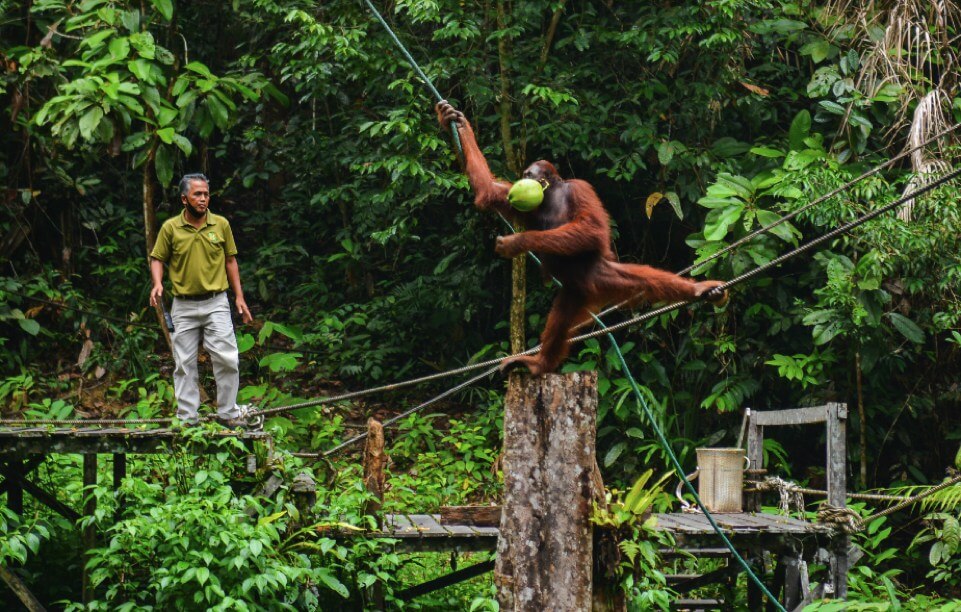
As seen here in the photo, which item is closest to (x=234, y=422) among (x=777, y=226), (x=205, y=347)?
(x=205, y=347)

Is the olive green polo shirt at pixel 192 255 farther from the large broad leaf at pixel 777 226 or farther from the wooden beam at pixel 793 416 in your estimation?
the large broad leaf at pixel 777 226

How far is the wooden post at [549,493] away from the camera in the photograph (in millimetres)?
3531

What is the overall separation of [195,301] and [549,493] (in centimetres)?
278

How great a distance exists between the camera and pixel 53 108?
245 inches

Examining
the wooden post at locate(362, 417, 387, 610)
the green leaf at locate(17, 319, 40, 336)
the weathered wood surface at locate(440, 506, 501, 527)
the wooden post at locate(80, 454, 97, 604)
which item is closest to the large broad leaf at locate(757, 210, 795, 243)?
the weathered wood surface at locate(440, 506, 501, 527)

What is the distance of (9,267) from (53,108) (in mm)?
3855

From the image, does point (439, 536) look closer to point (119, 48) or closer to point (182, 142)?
point (182, 142)

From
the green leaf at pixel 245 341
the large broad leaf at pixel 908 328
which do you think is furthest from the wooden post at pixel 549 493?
the green leaf at pixel 245 341

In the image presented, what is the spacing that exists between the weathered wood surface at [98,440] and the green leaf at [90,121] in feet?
5.98

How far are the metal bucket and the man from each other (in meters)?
2.73

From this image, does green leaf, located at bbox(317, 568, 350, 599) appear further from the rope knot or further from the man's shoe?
the rope knot

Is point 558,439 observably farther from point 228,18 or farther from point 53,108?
point 228,18

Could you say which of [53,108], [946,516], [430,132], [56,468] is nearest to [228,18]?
[430,132]

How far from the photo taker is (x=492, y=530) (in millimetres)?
5254
